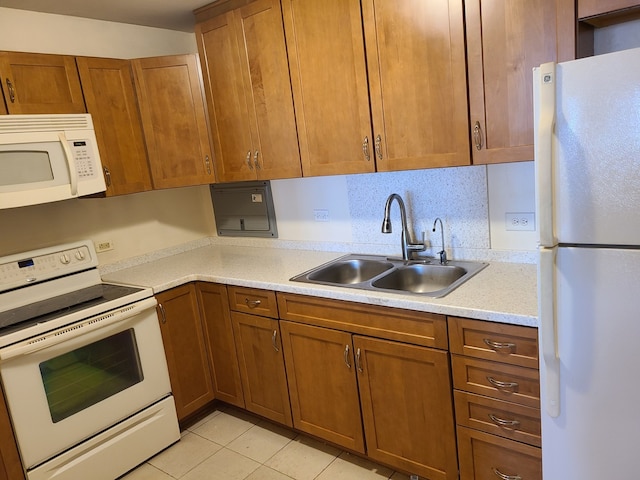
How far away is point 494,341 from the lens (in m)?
1.63

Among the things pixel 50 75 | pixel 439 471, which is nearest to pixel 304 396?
pixel 439 471

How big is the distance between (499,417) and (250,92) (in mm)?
1954

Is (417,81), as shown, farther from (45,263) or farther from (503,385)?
(45,263)

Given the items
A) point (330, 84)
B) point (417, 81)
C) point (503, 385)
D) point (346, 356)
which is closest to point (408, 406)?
point (346, 356)

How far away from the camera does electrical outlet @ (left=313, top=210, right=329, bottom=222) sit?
9.11 feet

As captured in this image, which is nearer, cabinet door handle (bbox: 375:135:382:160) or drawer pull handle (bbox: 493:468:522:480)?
drawer pull handle (bbox: 493:468:522:480)

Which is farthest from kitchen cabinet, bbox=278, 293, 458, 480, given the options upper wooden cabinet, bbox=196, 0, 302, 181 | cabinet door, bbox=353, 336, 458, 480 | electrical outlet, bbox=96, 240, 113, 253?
electrical outlet, bbox=96, 240, 113, 253

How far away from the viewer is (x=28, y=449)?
1998 millimetres

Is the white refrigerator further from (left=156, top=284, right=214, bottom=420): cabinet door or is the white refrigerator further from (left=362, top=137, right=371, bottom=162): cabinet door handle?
(left=156, top=284, right=214, bottom=420): cabinet door

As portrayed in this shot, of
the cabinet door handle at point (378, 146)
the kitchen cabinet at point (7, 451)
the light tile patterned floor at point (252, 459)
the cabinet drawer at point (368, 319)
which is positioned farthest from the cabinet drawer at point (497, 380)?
the kitchen cabinet at point (7, 451)

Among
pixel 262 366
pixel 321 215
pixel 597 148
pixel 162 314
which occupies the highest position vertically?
pixel 597 148

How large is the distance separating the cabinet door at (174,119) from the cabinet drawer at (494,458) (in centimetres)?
203

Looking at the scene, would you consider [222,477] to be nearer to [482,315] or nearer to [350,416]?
[350,416]

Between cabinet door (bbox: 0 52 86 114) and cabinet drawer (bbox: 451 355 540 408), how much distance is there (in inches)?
88.1
